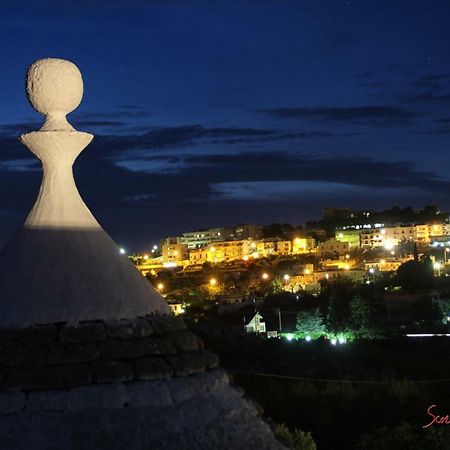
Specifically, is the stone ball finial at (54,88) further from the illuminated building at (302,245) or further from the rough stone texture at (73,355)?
the illuminated building at (302,245)

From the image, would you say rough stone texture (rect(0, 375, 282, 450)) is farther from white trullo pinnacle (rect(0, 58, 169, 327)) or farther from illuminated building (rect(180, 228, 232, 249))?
illuminated building (rect(180, 228, 232, 249))

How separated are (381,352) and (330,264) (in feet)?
224

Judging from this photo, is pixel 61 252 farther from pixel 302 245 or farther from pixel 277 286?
pixel 302 245

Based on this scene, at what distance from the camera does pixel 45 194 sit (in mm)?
4750

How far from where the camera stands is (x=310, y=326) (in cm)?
5144

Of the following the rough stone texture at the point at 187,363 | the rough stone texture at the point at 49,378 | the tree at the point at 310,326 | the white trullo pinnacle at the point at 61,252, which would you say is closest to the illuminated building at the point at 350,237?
the tree at the point at 310,326

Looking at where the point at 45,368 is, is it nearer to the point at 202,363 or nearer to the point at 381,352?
the point at 202,363

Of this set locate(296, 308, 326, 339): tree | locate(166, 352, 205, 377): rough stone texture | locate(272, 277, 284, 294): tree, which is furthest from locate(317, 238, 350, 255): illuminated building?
locate(166, 352, 205, 377): rough stone texture

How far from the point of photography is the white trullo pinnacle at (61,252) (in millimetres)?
4320

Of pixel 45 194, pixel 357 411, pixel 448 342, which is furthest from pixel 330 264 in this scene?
pixel 45 194

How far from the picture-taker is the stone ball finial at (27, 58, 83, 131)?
470 centimetres

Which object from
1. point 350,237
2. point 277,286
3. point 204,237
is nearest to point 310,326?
point 277,286

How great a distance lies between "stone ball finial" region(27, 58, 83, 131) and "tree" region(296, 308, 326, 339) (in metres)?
46.2

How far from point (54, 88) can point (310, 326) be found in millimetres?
47603
